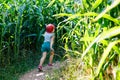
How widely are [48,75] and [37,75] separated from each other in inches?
16.6

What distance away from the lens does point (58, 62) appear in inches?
268

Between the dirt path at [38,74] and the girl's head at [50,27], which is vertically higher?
the girl's head at [50,27]

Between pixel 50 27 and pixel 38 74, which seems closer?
pixel 38 74

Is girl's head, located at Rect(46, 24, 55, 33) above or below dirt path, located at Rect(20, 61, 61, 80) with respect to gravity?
above

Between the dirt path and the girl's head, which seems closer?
the dirt path

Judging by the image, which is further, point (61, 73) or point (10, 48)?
point (10, 48)

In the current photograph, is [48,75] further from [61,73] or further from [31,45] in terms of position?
[31,45]

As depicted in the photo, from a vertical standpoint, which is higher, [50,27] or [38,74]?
[50,27]

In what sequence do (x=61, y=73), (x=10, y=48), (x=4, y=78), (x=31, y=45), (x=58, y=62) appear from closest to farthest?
(x=61, y=73) → (x=4, y=78) → (x=58, y=62) → (x=10, y=48) → (x=31, y=45)

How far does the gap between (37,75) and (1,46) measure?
1341 millimetres

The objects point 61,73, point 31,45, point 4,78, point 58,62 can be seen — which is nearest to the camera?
point 61,73

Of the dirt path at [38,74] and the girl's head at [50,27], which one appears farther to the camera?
the girl's head at [50,27]

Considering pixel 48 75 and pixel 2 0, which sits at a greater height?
pixel 2 0

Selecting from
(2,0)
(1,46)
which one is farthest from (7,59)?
(2,0)
